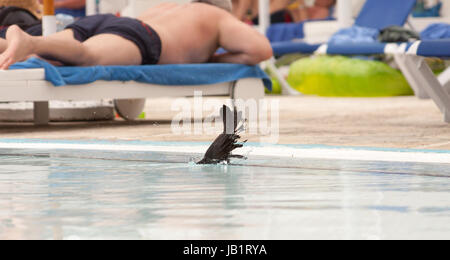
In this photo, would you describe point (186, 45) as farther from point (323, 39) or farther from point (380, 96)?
point (323, 39)

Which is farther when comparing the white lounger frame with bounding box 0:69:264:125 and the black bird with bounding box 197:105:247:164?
the white lounger frame with bounding box 0:69:264:125

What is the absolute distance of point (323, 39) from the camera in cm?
1038

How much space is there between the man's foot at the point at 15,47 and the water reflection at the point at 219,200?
1.64 meters

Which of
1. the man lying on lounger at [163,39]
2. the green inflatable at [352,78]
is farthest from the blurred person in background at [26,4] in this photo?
the green inflatable at [352,78]

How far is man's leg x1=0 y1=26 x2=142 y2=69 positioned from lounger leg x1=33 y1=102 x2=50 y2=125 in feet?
2.04

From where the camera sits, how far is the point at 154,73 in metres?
5.42

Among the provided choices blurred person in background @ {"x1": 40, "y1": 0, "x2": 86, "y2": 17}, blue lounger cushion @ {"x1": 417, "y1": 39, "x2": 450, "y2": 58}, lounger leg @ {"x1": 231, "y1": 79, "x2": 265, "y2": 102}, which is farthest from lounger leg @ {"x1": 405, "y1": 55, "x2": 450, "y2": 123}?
blurred person in background @ {"x1": 40, "y1": 0, "x2": 86, "y2": 17}

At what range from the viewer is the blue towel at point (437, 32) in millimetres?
8469

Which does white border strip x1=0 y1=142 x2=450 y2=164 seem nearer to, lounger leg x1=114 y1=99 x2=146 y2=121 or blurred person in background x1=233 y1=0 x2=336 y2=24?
lounger leg x1=114 y1=99 x2=146 y2=121

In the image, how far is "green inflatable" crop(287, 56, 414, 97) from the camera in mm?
8750

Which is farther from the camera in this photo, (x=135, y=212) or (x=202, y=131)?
(x=202, y=131)

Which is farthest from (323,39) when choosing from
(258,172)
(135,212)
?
(135,212)
